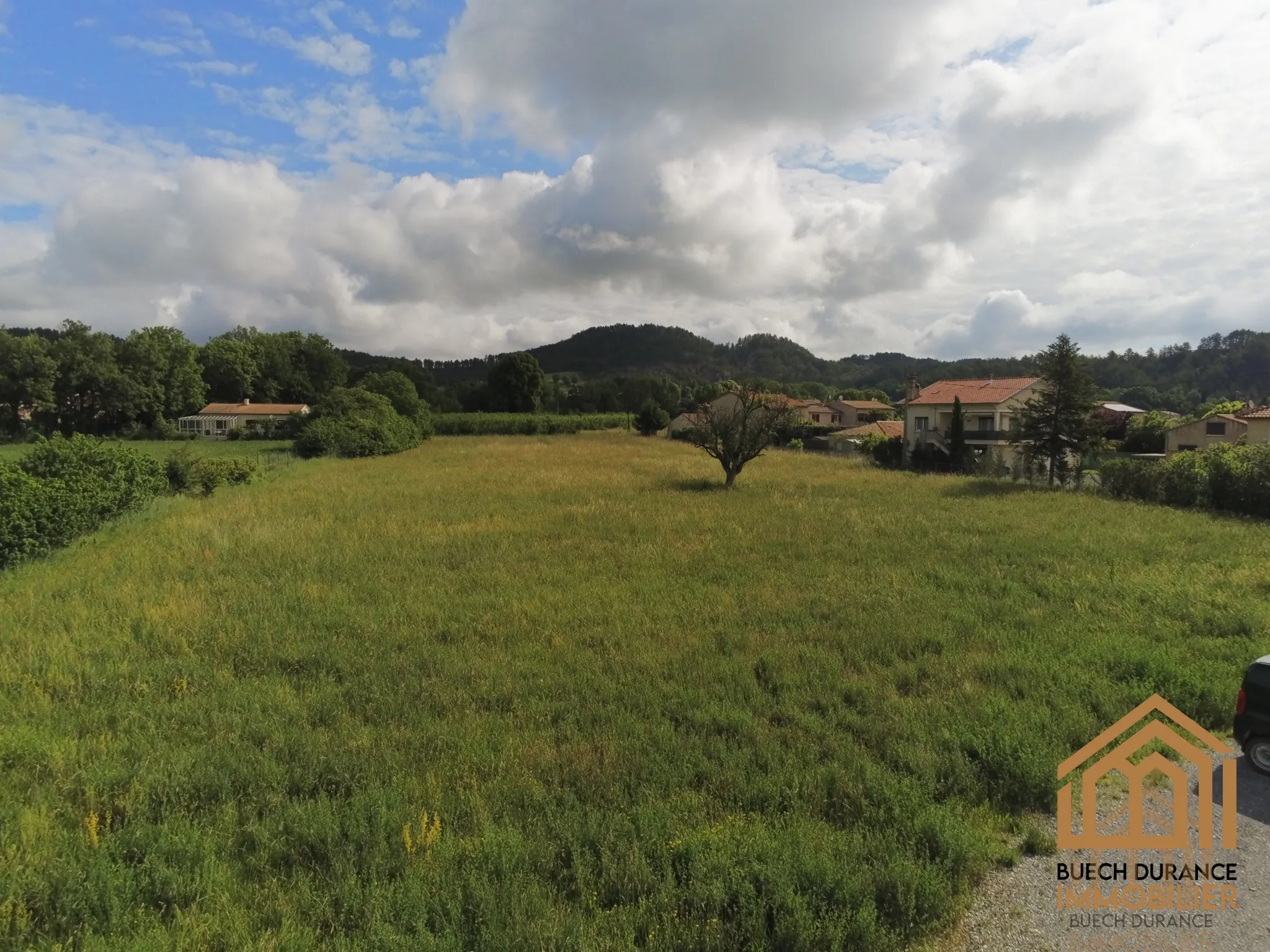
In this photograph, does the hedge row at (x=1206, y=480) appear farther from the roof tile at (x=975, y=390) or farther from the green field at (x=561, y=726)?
Answer: the roof tile at (x=975, y=390)

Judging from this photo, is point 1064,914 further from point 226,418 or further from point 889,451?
point 226,418

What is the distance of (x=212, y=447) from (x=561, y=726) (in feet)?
177

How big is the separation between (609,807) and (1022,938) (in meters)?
2.52

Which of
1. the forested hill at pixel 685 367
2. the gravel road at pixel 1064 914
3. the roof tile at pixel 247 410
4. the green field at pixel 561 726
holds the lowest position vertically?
the gravel road at pixel 1064 914

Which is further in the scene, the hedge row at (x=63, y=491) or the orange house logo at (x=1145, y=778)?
the hedge row at (x=63, y=491)

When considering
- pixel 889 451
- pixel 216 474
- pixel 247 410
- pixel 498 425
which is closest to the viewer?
pixel 216 474

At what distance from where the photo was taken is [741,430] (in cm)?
2303

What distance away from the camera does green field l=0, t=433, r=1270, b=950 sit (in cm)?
352

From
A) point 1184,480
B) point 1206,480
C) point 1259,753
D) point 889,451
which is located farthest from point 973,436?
point 1259,753

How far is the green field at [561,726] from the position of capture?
139 inches

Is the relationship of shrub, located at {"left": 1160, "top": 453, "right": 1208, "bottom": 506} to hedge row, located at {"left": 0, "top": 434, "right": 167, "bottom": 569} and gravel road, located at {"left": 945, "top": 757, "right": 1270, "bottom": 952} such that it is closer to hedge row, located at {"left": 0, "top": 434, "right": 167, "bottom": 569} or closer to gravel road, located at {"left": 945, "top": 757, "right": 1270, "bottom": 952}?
gravel road, located at {"left": 945, "top": 757, "right": 1270, "bottom": 952}

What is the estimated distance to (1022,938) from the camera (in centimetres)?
332

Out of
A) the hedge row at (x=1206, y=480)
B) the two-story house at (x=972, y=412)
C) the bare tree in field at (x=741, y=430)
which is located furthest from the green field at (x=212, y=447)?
the two-story house at (x=972, y=412)

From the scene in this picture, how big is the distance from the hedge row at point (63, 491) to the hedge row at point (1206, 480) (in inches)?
1135
